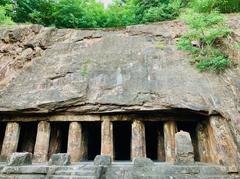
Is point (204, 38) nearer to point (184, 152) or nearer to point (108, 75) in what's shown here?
point (108, 75)

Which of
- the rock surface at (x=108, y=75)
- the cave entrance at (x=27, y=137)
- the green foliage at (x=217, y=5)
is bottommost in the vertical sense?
the cave entrance at (x=27, y=137)

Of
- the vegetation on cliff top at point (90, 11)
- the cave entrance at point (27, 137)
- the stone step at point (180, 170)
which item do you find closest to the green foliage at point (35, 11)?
the vegetation on cliff top at point (90, 11)

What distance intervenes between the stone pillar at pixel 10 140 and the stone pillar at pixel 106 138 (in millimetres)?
2687

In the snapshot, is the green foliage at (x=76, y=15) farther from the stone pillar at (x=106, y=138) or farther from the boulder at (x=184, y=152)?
the boulder at (x=184, y=152)

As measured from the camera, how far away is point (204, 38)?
9172mm

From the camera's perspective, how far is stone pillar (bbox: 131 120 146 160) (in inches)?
293

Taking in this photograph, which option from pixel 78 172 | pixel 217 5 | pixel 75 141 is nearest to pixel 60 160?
pixel 78 172

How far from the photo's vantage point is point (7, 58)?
974cm

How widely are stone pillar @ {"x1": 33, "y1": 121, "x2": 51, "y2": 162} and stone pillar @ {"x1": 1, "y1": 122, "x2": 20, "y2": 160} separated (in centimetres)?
69

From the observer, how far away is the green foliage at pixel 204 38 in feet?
28.7

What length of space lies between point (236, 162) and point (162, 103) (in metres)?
2.44

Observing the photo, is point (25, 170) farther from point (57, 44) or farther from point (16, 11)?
point (16, 11)

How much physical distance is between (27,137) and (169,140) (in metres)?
5.09

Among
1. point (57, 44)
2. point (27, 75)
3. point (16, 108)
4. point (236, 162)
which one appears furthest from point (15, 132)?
point (236, 162)
